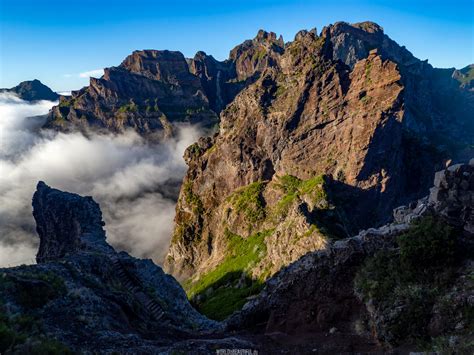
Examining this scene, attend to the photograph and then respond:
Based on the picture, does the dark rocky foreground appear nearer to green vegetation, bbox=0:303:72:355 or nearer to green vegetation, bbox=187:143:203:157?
green vegetation, bbox=0:303:72:355

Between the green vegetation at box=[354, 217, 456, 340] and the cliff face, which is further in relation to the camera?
the cliff face

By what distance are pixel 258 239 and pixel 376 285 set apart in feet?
310

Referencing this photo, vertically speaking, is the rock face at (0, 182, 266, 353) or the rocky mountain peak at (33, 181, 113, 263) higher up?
the rocky mountain peak at (33, 181, 113, 263)

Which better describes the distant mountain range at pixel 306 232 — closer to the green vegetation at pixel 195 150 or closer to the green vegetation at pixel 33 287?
the green vegetation at pixel 33 287

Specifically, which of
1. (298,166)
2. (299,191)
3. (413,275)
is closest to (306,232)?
(299,191)

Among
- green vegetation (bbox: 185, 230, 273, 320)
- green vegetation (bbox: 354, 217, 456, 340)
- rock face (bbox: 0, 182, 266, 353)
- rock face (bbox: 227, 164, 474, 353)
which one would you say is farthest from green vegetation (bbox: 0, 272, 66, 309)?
green vegetation (bbox: 185, 230, 273, 320)

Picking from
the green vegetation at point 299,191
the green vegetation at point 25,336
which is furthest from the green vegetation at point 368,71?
the green vegetation at point 25,336

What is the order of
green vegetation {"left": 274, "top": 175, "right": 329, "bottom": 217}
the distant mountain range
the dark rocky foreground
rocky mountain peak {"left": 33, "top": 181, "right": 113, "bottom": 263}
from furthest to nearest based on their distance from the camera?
1. green vegetation {"left": 274, "top": 175, "right": 329, "bottom": 217}
2. rocky mountain peak {"left": 33, "top": 181, "right": 113, "bottom": 263}
3. the distant mountain range
4. the dark rocky foreground

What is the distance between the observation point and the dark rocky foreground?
1708 centimetres

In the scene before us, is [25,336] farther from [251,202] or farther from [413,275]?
[251,202]

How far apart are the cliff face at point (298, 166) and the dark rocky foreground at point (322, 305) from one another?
2210 inches

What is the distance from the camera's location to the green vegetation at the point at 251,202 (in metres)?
119

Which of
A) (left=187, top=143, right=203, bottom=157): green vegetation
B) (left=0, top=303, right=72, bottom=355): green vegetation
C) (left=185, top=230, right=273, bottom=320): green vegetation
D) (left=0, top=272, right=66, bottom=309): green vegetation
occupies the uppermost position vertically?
(left=187, top=143, right=203, bottom=157): green vegetation

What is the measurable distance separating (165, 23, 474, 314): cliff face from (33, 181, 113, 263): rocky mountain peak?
1745 inches
